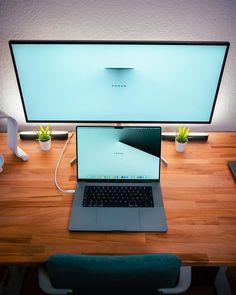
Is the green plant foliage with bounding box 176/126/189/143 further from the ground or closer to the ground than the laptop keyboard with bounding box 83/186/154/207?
further from the ground

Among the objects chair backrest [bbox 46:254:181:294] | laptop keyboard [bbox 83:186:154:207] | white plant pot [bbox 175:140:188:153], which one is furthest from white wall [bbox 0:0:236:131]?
chair backrest [bbox 46:254:181:294]

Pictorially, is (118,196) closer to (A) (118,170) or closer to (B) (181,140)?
(A) (118,170)

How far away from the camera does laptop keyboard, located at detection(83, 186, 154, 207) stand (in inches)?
44.7

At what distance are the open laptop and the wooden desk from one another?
64 millimetres

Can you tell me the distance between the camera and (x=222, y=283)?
1478 mm

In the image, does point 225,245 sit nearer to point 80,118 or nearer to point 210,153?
point 210,153

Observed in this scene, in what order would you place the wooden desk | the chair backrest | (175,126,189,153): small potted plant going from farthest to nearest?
(175,126,189,153): small potted plant, the wooden desk, the chair backrest

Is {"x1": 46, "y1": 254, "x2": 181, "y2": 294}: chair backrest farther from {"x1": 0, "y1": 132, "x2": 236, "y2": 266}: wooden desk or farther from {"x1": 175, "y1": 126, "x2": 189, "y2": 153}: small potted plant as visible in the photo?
{"x1": 175, "y1": 126, "x2": 189, "y2": 153}: small potted plant

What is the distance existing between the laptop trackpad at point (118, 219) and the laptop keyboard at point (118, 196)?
30 mm

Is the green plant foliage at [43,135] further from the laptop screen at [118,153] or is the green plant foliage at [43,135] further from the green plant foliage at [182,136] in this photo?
the green plant foliage at [182,136]

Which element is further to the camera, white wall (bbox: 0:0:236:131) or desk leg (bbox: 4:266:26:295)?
desk leg (bbox: 4:266:26:295)

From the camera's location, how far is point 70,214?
110 centimetres

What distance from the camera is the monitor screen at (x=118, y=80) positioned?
113 centimetres

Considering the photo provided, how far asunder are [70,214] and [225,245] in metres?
0.57
